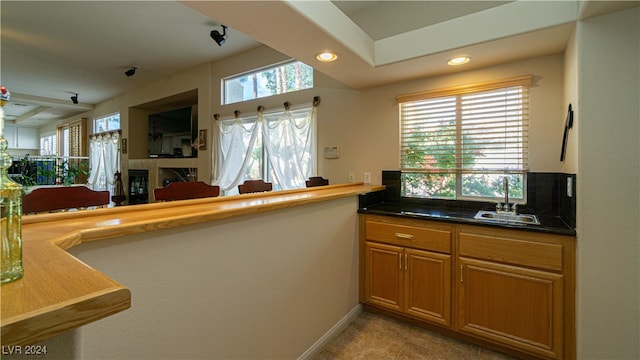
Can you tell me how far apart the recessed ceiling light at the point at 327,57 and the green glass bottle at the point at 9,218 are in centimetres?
186

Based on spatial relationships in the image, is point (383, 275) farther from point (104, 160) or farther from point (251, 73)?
point (104, 160)

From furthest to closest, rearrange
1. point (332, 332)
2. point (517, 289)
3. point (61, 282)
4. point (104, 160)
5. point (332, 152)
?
point (104, 160)
point (332, 152)
point (332, 332)
point (517, 289)
point (61, 282)

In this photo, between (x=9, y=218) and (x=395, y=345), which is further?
(x=395, y=345)

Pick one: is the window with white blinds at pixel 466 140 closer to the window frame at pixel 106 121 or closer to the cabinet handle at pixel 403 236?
the cabinet handle at pixel 403 236

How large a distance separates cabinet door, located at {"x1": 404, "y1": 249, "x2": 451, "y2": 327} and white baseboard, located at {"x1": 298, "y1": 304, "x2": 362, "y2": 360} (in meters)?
0.42

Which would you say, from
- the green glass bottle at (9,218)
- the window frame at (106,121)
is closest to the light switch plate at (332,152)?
the green glass bottle at (9,218)

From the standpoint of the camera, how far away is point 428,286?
2.07 m

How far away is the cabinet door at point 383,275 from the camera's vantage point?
2199 millimetres

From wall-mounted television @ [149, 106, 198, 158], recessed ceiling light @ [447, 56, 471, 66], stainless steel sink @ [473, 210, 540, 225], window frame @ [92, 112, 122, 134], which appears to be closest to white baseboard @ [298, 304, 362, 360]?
stainless steel sink @ [473, 210, 540, 225]

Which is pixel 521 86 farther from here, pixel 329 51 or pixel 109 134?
pixel 109 134

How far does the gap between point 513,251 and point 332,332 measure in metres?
1.34

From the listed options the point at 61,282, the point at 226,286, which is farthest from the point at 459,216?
the point at 61,282

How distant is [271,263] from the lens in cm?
152

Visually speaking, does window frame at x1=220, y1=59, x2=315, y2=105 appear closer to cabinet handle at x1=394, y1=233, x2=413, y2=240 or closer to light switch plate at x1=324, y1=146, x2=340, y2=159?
light switch plate at x1=324, y1=146, x2=340, y2=159
